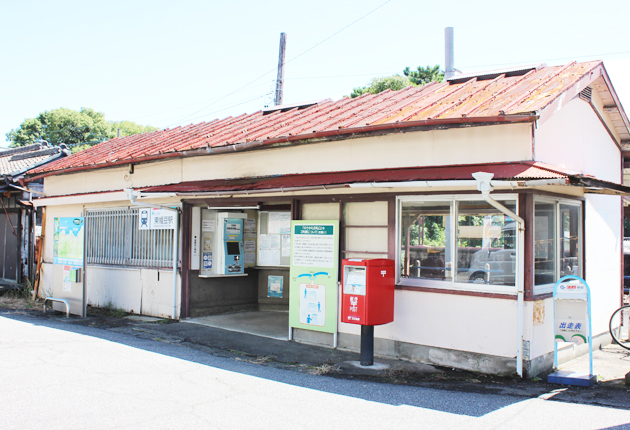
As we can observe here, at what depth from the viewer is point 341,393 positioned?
593cm

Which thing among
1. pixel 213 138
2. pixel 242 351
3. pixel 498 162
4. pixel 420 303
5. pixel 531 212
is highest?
pixel 213 138

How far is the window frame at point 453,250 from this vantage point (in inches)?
271

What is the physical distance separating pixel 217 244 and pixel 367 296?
15.9 feet

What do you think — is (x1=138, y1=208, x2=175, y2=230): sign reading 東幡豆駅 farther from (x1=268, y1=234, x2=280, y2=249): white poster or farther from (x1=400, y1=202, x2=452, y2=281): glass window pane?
(x1=400, y1=202, x2=452, y2=281): glass window pane

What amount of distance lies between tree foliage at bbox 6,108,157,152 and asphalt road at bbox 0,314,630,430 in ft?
140

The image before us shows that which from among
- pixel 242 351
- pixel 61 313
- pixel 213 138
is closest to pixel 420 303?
pixel 242 351

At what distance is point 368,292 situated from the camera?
23.1 feet

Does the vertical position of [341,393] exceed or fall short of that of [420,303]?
it falls short

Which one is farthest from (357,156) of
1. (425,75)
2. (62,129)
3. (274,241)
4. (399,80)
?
Answer: (62,129)

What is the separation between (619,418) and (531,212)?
2.54 m

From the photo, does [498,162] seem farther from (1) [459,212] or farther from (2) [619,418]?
(2) [619,418]

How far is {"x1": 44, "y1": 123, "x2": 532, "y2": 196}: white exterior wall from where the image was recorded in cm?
690

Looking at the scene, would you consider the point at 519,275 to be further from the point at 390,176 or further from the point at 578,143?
the point at 578,143

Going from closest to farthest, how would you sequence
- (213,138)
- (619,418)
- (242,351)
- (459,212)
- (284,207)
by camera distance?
(619,418) → (459,212) → (242,351) → (213,138) → (284,207)
